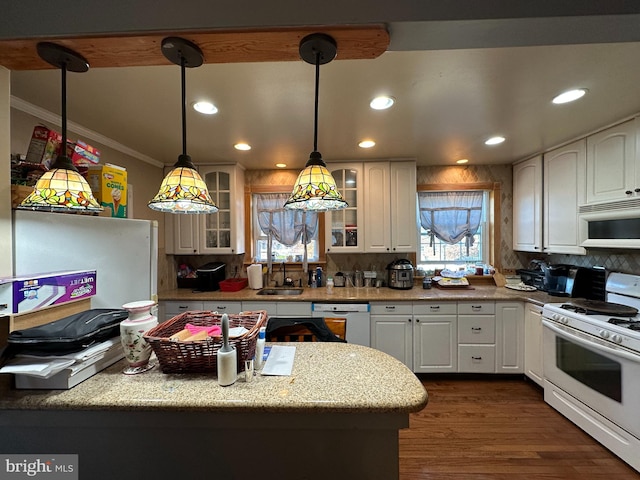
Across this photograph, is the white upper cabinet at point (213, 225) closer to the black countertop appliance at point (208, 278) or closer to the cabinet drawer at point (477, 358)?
the black countertop appliance at point (208, 278)

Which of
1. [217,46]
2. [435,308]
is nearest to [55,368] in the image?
[217,46]

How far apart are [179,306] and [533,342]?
11.3 ft

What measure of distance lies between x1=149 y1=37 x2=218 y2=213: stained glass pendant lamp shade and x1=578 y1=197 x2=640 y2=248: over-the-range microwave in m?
2.83

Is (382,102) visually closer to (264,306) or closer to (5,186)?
(5,186)

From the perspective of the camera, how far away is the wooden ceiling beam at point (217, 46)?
88 centimetres

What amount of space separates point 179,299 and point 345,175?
220cm

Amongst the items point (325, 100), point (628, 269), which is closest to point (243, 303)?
point (325, 100)

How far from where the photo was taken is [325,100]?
1.63 metres

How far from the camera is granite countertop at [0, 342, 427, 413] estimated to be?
2.64 feet

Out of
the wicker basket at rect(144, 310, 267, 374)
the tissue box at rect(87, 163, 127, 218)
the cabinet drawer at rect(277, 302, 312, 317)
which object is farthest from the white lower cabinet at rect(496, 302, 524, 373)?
the tissue box at rect(87, 163, 127, 218)

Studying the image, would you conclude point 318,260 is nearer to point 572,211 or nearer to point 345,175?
point 345,175

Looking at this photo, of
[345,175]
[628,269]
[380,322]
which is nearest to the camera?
[628,269]

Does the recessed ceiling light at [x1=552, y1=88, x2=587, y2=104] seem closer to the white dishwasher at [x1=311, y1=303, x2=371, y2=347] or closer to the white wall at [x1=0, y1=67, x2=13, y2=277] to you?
the white dishwasher at [x1=311, y1=303, x2=371, y2=347]

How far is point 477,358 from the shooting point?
8.36 feet
